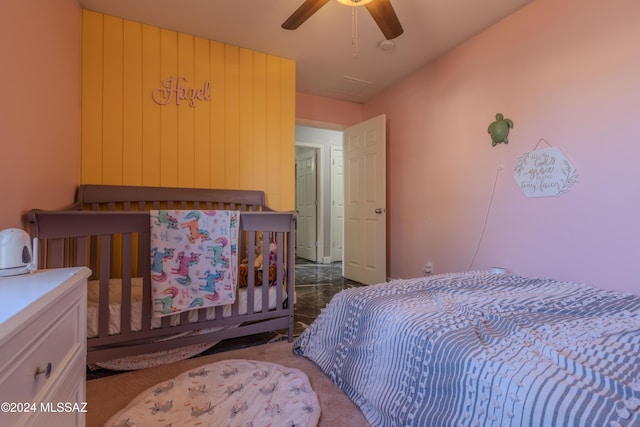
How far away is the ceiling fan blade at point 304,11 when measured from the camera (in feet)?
5.35

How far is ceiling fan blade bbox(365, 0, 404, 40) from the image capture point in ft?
5.29

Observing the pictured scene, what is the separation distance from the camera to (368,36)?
2463mm

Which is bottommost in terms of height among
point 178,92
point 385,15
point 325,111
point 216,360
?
point 216,360

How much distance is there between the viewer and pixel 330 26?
233cm

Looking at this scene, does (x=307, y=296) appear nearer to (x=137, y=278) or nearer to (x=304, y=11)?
(x=137, y=278)

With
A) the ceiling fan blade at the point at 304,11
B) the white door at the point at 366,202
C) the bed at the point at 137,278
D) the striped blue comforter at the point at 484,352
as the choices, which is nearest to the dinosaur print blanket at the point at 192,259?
the bed at the point at 137,278

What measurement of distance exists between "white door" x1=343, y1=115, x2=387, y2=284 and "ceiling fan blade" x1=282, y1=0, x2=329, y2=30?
1672 mm

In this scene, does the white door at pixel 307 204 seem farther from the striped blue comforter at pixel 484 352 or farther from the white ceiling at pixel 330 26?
the striped blue comforter at pixel 484 352

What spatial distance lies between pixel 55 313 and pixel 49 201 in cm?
139

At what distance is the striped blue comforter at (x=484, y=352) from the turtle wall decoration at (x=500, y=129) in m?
1.17

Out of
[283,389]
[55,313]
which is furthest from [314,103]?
[55,313]

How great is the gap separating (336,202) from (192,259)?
3.72 meters

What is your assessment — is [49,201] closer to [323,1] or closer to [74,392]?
[74,392]

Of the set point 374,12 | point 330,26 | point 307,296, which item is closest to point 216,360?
point 307,296
